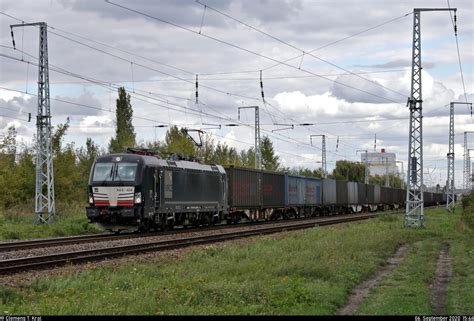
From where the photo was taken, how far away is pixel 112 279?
1443 centimetres

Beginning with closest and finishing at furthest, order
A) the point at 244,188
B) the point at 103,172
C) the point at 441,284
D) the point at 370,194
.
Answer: the point at 441,284 → the point at 103,172 → the point at 244,188 → the point at 370,194

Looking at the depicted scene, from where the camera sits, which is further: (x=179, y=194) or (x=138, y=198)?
(x=179, y=194)

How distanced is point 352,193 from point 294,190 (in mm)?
17836

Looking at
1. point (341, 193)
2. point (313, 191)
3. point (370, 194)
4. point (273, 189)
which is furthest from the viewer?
point (370, 194)

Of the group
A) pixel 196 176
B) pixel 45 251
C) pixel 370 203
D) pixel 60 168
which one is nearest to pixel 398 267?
pixel 45 251

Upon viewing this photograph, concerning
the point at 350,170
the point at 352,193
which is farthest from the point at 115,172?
the point at 350,170

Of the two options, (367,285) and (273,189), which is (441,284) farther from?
(273,189)

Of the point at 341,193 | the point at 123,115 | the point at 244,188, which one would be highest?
the point at 123,115

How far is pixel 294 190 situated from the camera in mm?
52906

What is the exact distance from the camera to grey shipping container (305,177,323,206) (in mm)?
56531

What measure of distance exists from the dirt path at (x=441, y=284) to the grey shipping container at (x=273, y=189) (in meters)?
23.8

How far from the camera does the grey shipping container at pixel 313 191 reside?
56531 mm

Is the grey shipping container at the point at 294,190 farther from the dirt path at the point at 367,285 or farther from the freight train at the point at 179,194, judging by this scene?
the dirt path at the point at 367,285

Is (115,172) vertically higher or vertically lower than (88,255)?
higher
